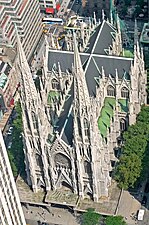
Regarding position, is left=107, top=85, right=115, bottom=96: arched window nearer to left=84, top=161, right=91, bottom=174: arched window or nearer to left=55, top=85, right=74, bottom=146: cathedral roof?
left=55, top=85, right=74, bottom=146: cathedral roof

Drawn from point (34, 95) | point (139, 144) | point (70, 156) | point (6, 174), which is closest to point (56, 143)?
point (70, 156)

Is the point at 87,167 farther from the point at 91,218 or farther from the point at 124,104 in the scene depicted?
the point at 124,104

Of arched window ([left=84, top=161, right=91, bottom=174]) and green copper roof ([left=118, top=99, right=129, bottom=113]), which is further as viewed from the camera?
green copper roof ([left=118, top=99, right=129, bottom=113])

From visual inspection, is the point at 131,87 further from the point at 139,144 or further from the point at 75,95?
the point at 75,95

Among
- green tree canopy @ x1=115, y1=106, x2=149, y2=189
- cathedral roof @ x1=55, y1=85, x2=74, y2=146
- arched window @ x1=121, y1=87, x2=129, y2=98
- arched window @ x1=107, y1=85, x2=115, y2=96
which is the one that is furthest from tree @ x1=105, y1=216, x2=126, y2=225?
arched window @ x1=107, y1=85, x2=115, y2=96

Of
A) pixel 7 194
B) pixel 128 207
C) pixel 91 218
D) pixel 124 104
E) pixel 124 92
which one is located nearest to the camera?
pixel 7 194

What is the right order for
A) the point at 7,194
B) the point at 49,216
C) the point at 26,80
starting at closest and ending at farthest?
the point at 7,194, the point at 26,80, the point at 49,216

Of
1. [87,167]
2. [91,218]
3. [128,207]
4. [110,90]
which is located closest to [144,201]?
[128,207]
